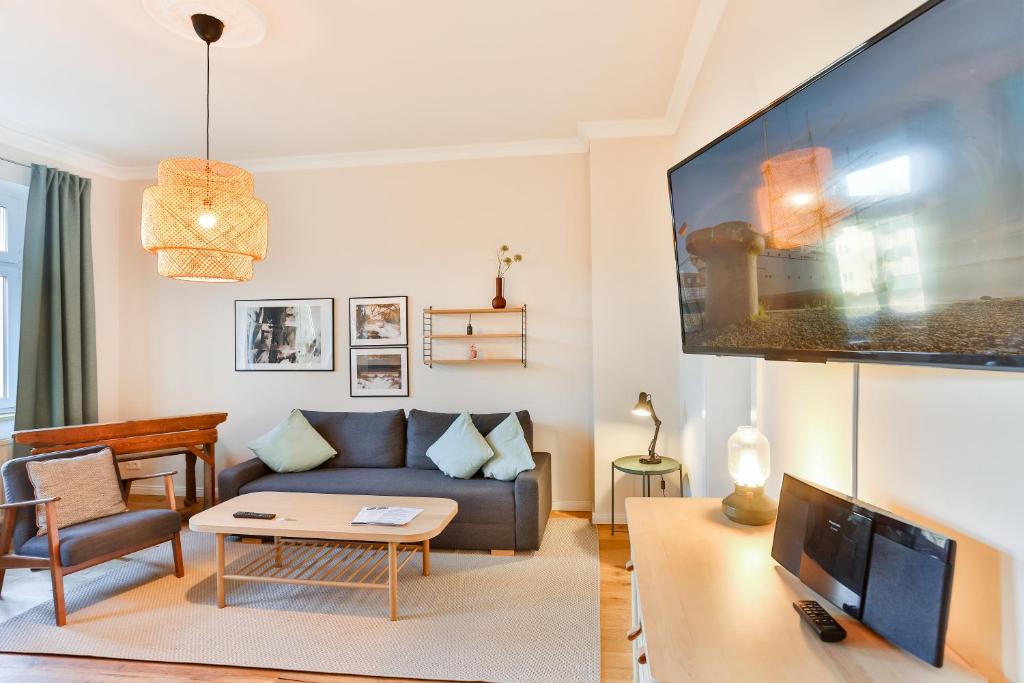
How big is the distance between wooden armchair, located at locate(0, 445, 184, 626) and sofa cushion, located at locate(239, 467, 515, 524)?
743 mm

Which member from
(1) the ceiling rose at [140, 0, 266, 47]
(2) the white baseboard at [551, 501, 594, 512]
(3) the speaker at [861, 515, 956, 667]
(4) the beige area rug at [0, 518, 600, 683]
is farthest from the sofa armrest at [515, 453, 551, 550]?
(1) the ceiling rose at [140, 0, 266, 47]

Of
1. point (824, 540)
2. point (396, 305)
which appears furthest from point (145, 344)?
point (824, 540)

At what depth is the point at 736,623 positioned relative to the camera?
104 centimetres

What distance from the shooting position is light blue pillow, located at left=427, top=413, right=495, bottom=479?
11.7ft

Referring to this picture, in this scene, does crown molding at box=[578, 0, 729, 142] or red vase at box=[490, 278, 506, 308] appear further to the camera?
red vase at box=[490, 278, 506, 308]

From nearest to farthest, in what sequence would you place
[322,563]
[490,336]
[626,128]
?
[322,563]
[626,128]
[490,336]

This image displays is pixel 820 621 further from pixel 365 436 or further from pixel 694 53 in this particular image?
pixel 365 436

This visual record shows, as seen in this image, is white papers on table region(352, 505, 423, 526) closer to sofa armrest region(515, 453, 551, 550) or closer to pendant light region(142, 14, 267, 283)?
sofa armrest region(515, 453, 551, 550)

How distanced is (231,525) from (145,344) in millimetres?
2860

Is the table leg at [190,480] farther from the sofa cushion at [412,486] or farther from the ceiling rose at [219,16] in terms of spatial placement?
the ceiling rose at [219,16]

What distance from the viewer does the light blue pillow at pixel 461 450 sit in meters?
3.55

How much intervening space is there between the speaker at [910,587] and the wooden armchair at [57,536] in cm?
325

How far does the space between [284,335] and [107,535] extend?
80.9 inches

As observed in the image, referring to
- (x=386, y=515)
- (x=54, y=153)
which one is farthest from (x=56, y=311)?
(x=386, y=515)
